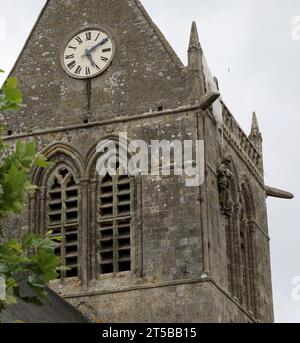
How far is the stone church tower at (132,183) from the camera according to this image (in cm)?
2870

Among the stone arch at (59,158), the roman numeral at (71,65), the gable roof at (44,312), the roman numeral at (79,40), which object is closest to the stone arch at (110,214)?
the stone arch at (59,158)

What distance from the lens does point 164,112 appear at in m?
29.9

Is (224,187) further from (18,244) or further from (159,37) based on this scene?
(18,244)

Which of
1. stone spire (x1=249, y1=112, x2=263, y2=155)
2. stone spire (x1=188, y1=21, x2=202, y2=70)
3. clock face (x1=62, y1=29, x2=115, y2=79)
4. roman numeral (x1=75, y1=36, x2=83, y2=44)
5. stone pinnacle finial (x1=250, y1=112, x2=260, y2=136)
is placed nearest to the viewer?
stone spire (x1=188, y1=21, x2=202, y2=70)

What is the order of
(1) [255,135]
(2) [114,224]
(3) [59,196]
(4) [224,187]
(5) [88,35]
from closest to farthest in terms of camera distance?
(2) [114,224] < (4) [224,187] < (3) [59,196] < (5) [88,35] < (1) [255,135]

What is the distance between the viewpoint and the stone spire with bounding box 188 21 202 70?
30250 mm

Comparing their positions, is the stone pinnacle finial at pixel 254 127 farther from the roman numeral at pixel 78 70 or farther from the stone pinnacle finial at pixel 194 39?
the roman numeral at pixel 78 70

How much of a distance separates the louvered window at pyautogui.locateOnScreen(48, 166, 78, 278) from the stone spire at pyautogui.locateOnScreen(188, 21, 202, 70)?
361 cm

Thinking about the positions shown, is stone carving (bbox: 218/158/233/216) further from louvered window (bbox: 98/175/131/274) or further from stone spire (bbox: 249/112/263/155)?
stone spire (bbox: 249/112/263/155)

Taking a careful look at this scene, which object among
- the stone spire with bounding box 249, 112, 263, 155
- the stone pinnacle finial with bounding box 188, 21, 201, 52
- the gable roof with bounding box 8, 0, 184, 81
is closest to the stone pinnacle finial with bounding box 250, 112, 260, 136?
the stone spire with bounding box 249, 112, 263, 155

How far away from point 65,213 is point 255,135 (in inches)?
280

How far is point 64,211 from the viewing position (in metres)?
30.4

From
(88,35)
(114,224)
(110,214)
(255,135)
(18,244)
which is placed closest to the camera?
(18,244)

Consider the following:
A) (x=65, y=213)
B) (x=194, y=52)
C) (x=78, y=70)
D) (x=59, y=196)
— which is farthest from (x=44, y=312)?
(x=194, y=52)
